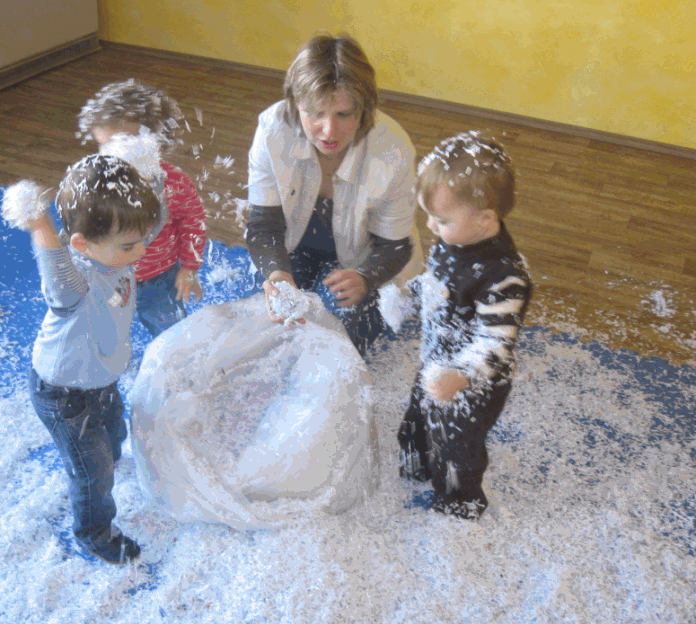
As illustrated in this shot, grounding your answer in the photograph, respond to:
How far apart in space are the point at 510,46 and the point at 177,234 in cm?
209

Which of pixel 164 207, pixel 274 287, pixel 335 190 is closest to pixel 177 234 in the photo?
pixel 164 207

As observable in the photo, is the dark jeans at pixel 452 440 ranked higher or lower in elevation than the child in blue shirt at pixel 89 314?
lower

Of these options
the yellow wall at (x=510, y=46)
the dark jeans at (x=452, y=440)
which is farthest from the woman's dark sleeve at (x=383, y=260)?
the yellow wall at (x=510, y=46)

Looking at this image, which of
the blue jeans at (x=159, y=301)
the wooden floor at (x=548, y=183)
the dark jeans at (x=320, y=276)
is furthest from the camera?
the wooden floor at (x=548, y=183)

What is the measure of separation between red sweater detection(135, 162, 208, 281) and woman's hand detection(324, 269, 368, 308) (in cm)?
26

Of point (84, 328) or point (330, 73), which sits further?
point (330, 73)

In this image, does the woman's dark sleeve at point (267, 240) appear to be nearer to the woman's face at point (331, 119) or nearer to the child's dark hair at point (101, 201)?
the woman's face at point (331, 119)

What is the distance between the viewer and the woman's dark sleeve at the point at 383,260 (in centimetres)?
118

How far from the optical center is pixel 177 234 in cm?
114

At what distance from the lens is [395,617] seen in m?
0.91

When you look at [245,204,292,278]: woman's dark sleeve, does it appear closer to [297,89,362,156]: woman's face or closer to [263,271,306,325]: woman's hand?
Answer: [263,271,306,325]: woman's hand

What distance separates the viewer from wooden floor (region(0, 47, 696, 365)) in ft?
5.49

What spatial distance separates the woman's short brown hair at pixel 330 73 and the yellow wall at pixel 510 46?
189cm

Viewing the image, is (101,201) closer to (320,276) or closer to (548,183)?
(320,276)
